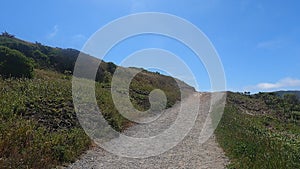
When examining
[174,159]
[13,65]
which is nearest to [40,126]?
[174,159]

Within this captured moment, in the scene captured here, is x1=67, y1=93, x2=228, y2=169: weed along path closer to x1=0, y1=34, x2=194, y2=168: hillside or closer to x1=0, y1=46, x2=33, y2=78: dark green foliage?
x1=0, y1=34, x2=194, y2=168: hillside

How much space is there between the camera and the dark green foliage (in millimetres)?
32406

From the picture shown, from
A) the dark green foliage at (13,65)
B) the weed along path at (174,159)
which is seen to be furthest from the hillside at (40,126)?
the dark green foliage at (13,65)

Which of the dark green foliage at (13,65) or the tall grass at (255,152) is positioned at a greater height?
the dark green foliage at (13,65)

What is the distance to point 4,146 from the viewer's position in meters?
11.6

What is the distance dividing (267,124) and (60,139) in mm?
22098

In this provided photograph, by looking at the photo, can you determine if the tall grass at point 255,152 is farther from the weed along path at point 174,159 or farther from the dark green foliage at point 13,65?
the dark green foliage at point 13,65

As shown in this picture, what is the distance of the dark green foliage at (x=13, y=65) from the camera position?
106 feet

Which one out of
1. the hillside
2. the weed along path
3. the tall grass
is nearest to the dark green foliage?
the hillside

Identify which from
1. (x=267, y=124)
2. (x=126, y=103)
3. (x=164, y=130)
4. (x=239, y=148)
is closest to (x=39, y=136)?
(x=239, y=148)

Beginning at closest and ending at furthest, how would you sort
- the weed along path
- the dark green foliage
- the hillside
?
1. the hillside
2. the weed along path
3. the dark green foliage

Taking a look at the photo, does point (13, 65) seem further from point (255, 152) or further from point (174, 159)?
point (255, 152)

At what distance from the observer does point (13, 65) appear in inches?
1304

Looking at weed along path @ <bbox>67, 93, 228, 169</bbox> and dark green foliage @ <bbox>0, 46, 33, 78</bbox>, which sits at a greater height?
dark green foliage @ <bbox>0, 46, 33, 78</bbox>
